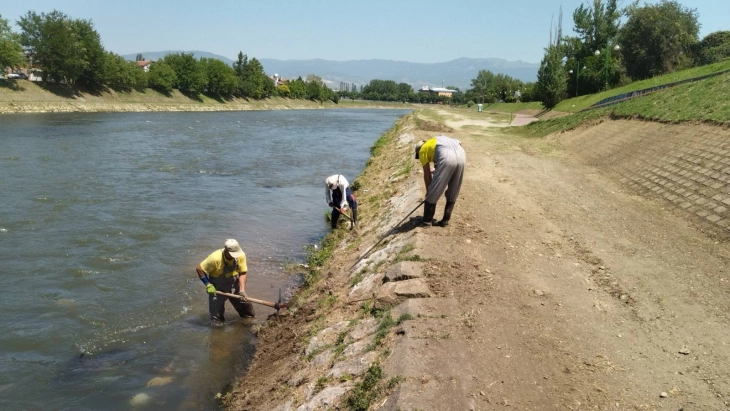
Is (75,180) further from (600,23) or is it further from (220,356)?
(600,23)

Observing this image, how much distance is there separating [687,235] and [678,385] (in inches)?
201

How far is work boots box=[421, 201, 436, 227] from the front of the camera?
9.33 meters

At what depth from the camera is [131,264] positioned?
11500mm

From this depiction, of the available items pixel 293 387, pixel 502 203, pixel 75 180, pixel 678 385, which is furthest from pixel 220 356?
pixel 75 180

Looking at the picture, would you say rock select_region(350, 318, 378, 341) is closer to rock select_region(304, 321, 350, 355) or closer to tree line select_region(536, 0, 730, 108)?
rock select_region(304, 321, 350, 355)

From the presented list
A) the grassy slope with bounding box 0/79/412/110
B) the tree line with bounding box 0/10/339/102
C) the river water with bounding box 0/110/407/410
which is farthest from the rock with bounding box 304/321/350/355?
the tree line with bounding box 0/10/339/102

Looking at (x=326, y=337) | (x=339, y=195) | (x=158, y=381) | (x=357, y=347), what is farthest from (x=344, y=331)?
(x=339, y=195)

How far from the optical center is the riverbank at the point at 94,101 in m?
53.8

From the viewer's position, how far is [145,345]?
8141mm

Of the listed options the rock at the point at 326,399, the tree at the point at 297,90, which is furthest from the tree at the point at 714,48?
the tree at the point at 297,90

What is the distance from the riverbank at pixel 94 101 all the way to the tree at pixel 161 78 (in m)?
1.38

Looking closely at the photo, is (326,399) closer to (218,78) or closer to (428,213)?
(428,213)

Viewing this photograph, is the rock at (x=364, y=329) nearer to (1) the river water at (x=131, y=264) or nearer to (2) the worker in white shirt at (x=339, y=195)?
(1) the river water at (x=131, y=264)

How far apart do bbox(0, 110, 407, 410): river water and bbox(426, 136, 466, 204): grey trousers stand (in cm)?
375
